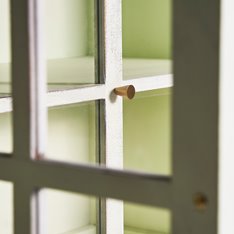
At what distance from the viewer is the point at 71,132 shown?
1.64 m

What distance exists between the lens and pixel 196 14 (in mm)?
406

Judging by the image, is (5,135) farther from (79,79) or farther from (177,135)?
(177,135)

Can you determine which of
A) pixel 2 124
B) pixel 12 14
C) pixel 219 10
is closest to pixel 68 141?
pixel 2 124

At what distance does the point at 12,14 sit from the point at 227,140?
0.20 metres

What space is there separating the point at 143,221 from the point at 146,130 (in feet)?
0.90

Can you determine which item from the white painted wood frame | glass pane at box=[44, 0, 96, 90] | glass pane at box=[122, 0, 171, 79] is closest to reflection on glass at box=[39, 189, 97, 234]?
glass pane at box=[44, 0, 96, 90]

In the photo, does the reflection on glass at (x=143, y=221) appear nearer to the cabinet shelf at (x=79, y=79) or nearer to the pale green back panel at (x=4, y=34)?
the cabinet shelf at (x=79, y=79)

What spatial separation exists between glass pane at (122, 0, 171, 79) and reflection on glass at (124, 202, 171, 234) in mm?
450

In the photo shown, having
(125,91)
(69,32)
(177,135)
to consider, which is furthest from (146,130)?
(177,135)

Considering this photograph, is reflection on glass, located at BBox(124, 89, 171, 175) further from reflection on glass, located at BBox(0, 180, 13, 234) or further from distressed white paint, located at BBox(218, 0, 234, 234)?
distressed white paint, located at BBox(218, 0, 234, 234)

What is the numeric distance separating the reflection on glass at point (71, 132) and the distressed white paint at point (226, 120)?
1105 mm

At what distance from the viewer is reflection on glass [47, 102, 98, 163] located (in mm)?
1547

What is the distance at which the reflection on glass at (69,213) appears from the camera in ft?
5.00

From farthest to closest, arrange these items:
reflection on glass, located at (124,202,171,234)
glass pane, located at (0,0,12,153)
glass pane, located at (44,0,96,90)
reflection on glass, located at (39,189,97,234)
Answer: reflection on glass, located at (124,202,171,234)
glass pane, located at (44,0,96,90)
reflection on glass, located at (39,189,97,234)
glass pane, located at (0,0,12,153)
